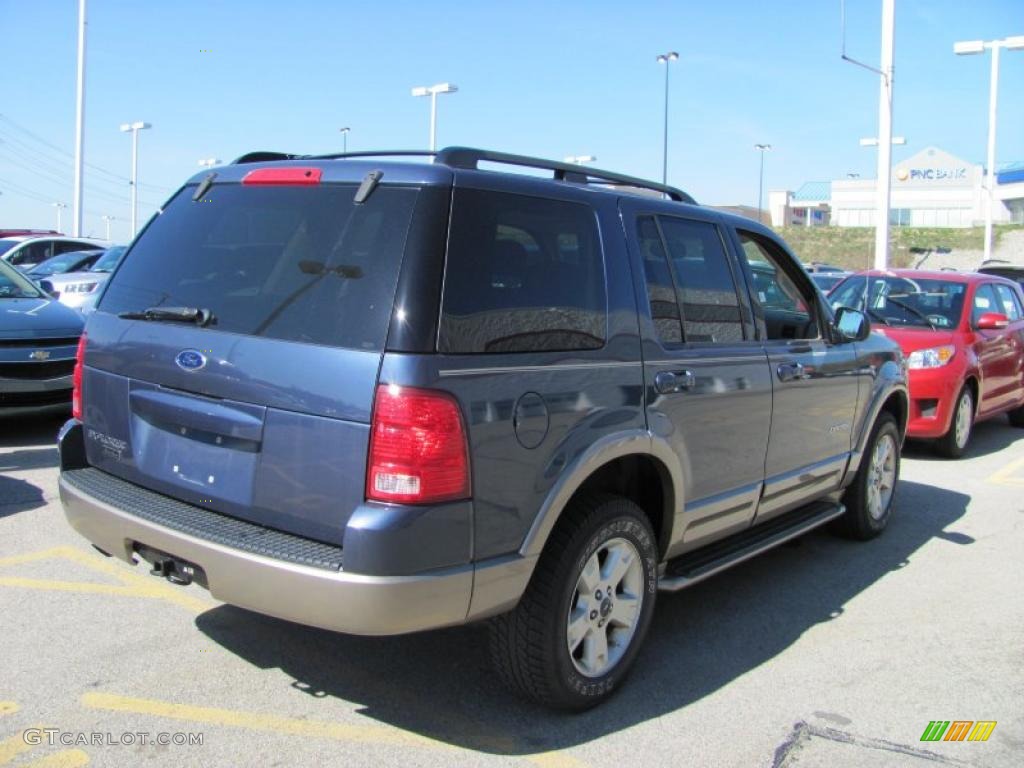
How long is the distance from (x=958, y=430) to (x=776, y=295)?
488 cm

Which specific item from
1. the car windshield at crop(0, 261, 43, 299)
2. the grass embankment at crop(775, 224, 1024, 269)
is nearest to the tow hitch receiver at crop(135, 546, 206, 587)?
the car windshield at crop(0, 261, 43, 299)

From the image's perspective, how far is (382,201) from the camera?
123 inches

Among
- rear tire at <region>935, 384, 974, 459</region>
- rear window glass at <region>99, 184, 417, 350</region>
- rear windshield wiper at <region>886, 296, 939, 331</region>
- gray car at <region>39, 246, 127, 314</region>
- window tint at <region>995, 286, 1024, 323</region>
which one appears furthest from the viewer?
gray car at <region>39, 246, 127, 314</region>

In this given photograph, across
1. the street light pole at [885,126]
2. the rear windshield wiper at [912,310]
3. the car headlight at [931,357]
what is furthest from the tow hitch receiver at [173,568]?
the street light pole at [885,126]

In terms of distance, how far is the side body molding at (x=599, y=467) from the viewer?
10.4ft

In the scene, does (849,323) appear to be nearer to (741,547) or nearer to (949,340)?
(741,547)

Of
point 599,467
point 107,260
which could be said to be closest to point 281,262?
point 599,467

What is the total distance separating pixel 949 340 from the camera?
8.88m

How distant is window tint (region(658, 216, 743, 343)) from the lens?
13.4ft

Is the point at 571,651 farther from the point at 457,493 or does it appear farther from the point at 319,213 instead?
the point at 319,213

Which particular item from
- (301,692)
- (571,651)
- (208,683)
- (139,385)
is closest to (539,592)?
(571,651)

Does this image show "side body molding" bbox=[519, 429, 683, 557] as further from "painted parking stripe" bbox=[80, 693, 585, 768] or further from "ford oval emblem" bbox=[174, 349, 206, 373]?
"ford oval emblem" bbox=[174, 349, 206, 373]

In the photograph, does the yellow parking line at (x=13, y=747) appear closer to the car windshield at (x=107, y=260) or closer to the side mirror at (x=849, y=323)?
the side mirror at (x=849, y=323)

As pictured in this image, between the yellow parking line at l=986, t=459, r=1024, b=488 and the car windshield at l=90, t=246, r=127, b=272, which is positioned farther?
the car windshield at l=90, t=246, r=127, b=272
